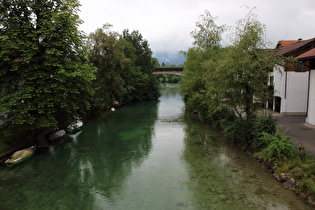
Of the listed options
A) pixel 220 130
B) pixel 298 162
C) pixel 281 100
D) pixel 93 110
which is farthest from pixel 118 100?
pixel 298 162

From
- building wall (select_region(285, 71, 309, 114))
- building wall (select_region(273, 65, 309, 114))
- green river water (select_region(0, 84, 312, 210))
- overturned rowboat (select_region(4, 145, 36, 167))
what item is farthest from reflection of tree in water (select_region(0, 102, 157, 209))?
building wall (select_region(285, 71, 309, 114))

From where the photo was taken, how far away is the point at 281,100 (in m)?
22.5

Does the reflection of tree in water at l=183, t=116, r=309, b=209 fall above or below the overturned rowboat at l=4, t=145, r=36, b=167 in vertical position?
below

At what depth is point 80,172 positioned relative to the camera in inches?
488

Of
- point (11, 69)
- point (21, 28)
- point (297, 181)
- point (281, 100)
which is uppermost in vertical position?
point (21, 28)

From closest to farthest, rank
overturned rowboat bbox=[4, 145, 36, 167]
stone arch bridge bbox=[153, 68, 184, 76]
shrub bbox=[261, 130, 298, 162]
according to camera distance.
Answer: shrub bbox=[261, 130, 298, 162] → overturned rowboat bbox=[4, 145, 36, 167] → stone arch bridge bbox=[153, 68, 184, 76]

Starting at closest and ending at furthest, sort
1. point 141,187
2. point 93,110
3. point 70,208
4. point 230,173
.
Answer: point 70,208 → point 141,187 → point 230,173 → point 93,110

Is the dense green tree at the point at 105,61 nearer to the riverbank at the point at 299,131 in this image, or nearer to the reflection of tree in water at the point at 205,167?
the reflection of tree in water at the point at 205,167

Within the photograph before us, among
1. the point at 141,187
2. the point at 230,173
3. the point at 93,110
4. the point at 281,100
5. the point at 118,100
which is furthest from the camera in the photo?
the point at 118,100

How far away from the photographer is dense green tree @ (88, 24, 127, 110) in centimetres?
2936

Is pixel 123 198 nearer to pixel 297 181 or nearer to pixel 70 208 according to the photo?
pixel 70 208

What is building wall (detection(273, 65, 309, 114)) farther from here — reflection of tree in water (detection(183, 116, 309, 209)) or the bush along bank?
reflection of tree in water (detection(183, 116, 309, 209))

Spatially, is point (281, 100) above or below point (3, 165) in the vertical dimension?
above

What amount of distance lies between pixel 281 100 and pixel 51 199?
2151 centimetres
